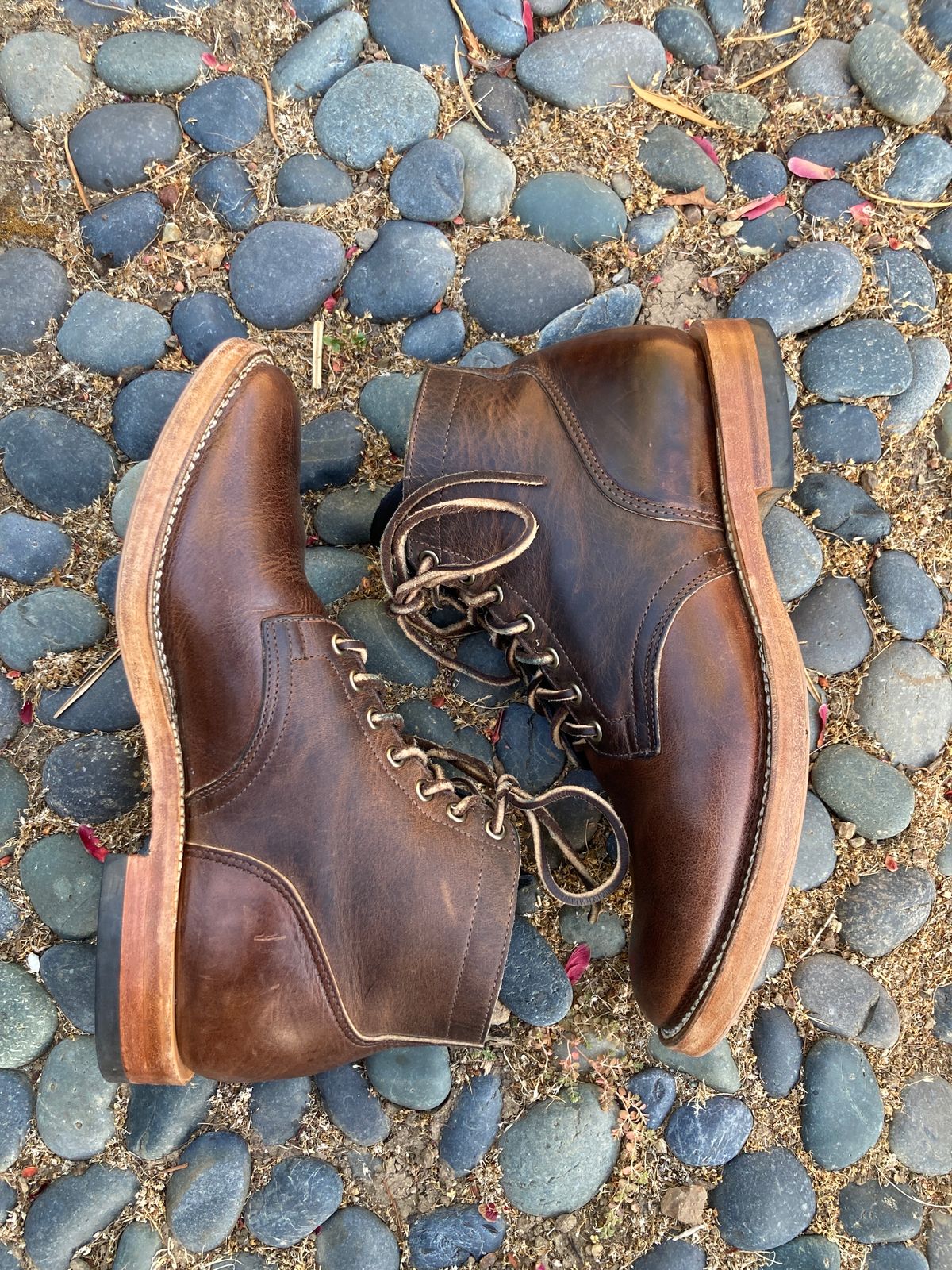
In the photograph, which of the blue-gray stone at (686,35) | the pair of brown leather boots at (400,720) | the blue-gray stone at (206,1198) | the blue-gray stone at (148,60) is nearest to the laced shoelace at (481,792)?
the pair of brown leather boots at (400,720)

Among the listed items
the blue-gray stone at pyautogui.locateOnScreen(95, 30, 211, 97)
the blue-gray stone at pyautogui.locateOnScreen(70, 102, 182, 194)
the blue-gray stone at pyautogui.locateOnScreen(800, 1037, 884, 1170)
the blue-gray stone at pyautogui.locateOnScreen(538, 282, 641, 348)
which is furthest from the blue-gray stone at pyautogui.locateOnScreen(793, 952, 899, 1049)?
the blue-gray stone at pyautogui.locateOnScreen(95, 30, 211, 97)

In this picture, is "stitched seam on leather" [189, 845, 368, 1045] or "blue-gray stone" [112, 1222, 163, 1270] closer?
"stitched seam on leather" [189, 845, 368, 1045]

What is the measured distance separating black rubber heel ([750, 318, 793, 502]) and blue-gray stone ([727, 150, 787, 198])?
27.7 inches

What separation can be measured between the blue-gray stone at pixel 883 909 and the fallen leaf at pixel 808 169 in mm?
1887

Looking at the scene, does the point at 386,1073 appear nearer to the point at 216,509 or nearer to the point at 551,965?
the point at 551,965

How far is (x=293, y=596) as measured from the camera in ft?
6.17

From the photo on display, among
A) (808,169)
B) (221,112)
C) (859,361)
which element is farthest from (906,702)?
(221,112)

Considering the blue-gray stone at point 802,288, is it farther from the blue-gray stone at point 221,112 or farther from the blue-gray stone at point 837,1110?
the blue-gray stone at point 837,1110

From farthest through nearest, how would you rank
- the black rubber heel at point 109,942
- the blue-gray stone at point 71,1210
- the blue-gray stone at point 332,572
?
the blue-gray stone at point 332,572, the blue-gray stone at point 71,1210, the black rubber heel at point 109,942

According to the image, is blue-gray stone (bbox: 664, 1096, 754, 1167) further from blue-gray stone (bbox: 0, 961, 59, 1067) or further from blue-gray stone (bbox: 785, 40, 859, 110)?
blue-gray stone (bbox: 785, 40, 859, 110)

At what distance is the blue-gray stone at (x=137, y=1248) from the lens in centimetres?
219

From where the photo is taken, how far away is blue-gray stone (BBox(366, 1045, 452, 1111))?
223 centimetres

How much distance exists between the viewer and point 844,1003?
7.60 ft

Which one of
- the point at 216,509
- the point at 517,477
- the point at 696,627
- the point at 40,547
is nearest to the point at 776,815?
the point at 696,627
